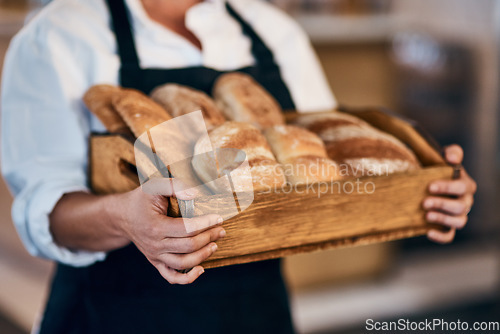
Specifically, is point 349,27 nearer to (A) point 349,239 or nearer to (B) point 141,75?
(B) point 141,75

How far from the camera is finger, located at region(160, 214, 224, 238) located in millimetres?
584

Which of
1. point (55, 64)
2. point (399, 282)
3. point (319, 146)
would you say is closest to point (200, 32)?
point (55, 64)

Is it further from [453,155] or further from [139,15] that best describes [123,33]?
[453,155]

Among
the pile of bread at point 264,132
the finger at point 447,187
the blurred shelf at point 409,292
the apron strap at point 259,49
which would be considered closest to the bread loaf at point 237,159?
→ the pile of bread at point 264,132

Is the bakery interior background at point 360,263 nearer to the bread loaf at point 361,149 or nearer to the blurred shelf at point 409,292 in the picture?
the blurred shelf at point 409,292

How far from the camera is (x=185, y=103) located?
2.66 ft

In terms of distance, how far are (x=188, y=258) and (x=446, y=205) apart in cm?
50

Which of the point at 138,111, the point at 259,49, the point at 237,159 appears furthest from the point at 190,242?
the point at 259,49

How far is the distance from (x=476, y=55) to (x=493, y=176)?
983 mm

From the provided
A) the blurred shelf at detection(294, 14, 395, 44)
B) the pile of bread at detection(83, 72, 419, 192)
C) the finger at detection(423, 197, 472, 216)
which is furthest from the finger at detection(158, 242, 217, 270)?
the blurred shelf at detection(294, 14, 395, 44)

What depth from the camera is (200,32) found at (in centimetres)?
104

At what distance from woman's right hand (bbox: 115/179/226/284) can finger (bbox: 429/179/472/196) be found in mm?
415

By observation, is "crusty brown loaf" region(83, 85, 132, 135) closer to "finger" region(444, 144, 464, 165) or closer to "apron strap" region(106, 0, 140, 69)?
"apron strap" region(106, 0, 140, 69)

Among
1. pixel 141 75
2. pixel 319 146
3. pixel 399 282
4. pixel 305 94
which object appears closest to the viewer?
pixel 319 146
